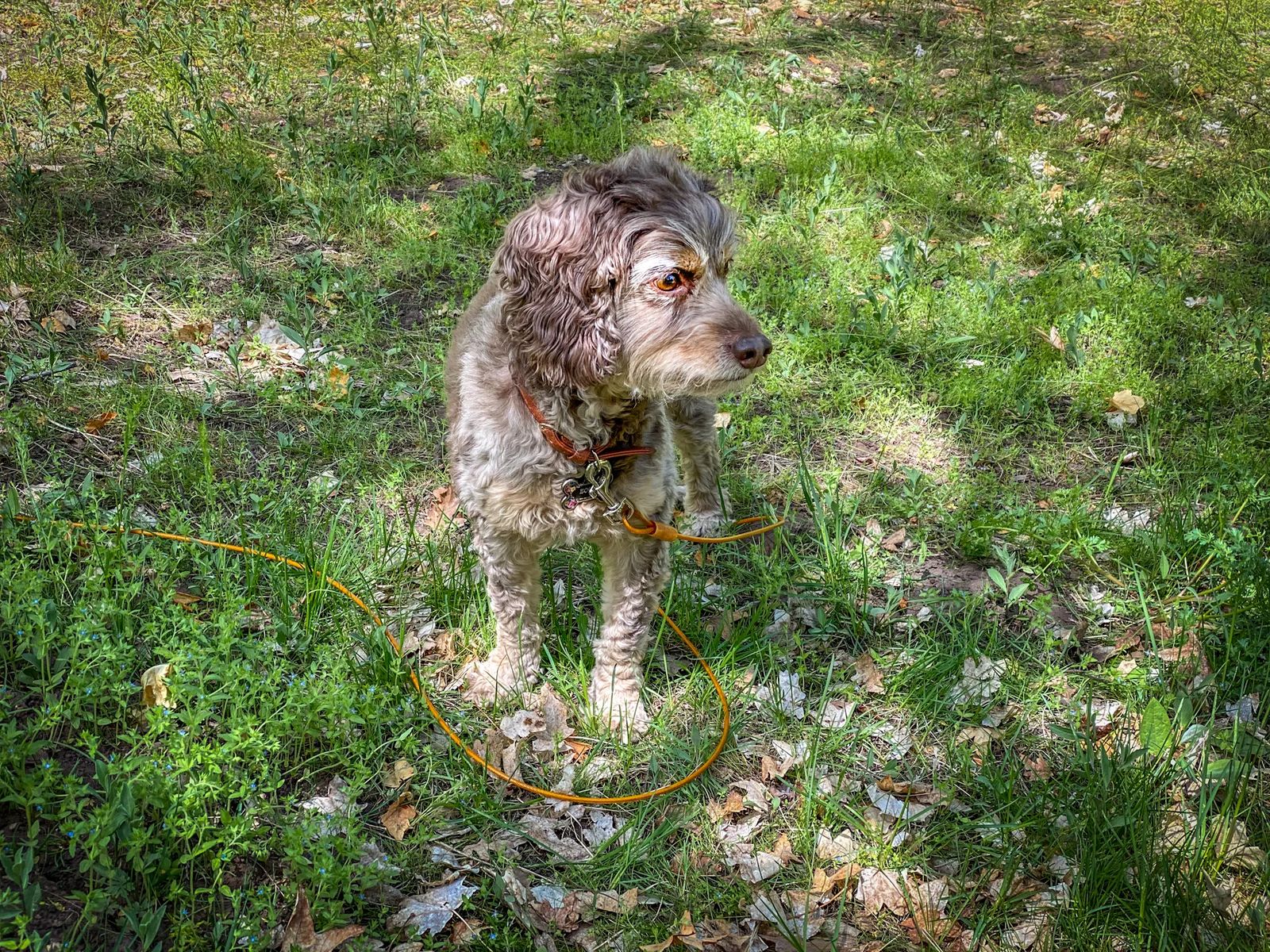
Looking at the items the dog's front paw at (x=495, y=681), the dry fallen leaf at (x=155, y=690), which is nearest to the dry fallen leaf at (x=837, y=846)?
the dog's front paw at (x=495, y=681)

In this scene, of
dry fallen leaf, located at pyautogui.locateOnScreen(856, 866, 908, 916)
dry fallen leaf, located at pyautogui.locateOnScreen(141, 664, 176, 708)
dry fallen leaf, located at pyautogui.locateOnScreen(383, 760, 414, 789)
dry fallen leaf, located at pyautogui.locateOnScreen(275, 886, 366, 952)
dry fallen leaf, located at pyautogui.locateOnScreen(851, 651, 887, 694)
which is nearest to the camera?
dry fallen leaf, located at pyautogui.locateOnScreen(275, 886, 366, 952)

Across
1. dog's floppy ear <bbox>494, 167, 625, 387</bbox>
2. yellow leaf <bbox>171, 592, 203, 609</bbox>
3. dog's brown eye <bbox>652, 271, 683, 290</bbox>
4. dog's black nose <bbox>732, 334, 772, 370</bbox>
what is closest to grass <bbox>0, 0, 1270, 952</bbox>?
yellow leaf <bbox>171, 592, 203, 609</bbox>

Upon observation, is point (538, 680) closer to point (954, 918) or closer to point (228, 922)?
point (228, 922)

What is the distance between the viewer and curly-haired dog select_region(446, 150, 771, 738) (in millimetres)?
3014

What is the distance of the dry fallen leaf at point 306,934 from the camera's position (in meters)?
2.72

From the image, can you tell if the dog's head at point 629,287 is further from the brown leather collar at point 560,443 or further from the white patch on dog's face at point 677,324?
the brown leather collar at point 560,443

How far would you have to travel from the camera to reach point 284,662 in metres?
3.35

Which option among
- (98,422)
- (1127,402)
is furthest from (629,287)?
(1127,402)

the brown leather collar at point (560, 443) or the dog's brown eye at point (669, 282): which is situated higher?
the dog's brown eye at point (669, 282)

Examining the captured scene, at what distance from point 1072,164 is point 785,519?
453 cm

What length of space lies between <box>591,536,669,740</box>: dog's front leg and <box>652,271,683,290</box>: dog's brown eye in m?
0.94

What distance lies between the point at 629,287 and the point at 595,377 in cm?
31

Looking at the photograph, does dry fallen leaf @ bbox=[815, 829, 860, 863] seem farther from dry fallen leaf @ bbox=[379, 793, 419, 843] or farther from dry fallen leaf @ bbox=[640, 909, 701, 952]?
dry fallen leaf @ bbox=[379, 793, 419, 843]

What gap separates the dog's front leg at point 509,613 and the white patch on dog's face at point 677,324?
2.89 feet
